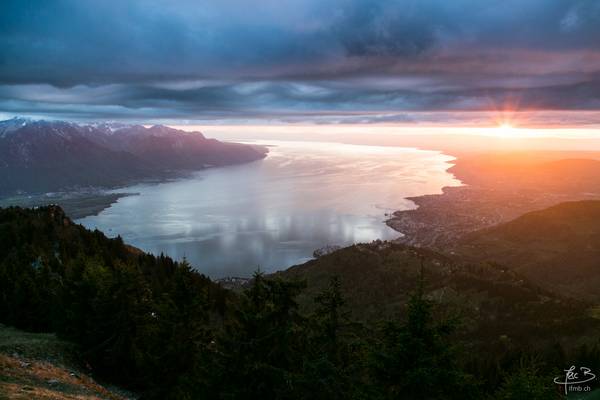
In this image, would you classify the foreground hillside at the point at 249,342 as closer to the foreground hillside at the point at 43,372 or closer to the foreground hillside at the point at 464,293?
the foreground hillside at the point at 43,372

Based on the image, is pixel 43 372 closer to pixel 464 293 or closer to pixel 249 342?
pixel 249 342

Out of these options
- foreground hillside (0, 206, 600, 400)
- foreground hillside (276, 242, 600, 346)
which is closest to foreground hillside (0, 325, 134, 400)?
foreground hillside (0, 206, 600, 400)

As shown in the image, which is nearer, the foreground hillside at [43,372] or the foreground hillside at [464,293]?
the foreground hillside at [43,372]

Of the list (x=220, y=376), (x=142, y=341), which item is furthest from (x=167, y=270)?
(x=220, y=376)

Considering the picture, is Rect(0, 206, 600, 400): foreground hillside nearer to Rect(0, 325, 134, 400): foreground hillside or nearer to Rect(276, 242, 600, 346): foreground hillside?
Rect(0, 325, 134, 400): foreground hillside

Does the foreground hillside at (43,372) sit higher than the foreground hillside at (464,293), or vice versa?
the foreground hillside at (43,372)

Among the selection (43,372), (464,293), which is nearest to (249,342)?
(43,372)

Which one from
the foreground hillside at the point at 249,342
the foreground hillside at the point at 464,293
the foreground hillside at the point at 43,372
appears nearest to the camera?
the foreground hillside at the point at 249,342

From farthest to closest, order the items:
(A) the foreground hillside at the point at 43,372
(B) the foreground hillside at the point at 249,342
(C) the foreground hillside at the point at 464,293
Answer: (C) the foreground hillside at the point at 464,293, (A) the foreground hillside at the point at 43,372, (B) the foreground hillside at the point at 249,342

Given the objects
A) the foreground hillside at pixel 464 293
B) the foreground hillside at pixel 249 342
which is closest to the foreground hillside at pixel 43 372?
the foreground hillside at pixel 249 342
